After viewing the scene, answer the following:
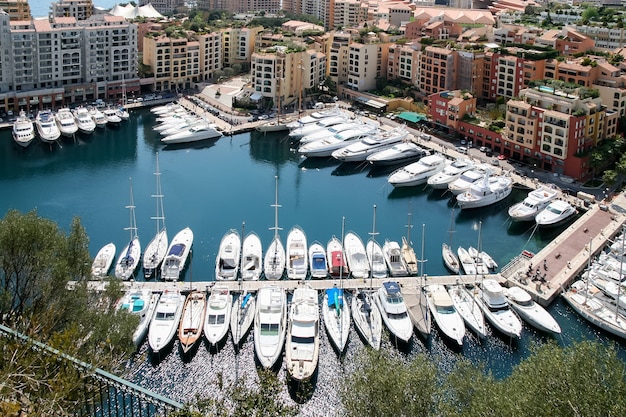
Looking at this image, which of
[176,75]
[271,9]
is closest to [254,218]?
[176,75]

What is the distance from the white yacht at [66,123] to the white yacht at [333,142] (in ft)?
31.9

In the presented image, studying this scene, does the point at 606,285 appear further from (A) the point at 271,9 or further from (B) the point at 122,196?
(A) the point at 271,9

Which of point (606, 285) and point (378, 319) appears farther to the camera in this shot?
point (606, 285)

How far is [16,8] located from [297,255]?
28506 mm

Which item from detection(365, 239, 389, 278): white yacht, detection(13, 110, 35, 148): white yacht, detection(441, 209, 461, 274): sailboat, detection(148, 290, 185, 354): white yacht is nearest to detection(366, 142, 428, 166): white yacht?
detection(441, 209, 461, 274): sailboat

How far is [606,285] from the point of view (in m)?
17.1

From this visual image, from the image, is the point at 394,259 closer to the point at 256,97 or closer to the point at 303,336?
the point at 303,336

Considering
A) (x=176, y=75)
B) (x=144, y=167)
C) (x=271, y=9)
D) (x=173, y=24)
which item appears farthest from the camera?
(x=271, y=9)

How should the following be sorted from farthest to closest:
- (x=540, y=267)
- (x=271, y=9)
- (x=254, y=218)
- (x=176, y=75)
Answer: (x=271, y=9)
(x=176, y=75)
(x=254, y=218)
(x=540, y=267)

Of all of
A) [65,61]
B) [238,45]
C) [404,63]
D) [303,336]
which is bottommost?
[303,336]

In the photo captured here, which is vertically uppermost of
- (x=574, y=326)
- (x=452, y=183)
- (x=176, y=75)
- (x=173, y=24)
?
(x=173, y=24)

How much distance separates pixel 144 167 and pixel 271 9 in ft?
123

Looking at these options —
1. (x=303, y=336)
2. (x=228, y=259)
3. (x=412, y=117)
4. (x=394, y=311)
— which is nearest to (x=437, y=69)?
(x=412, y=117)

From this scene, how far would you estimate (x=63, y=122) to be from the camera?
30469mm
